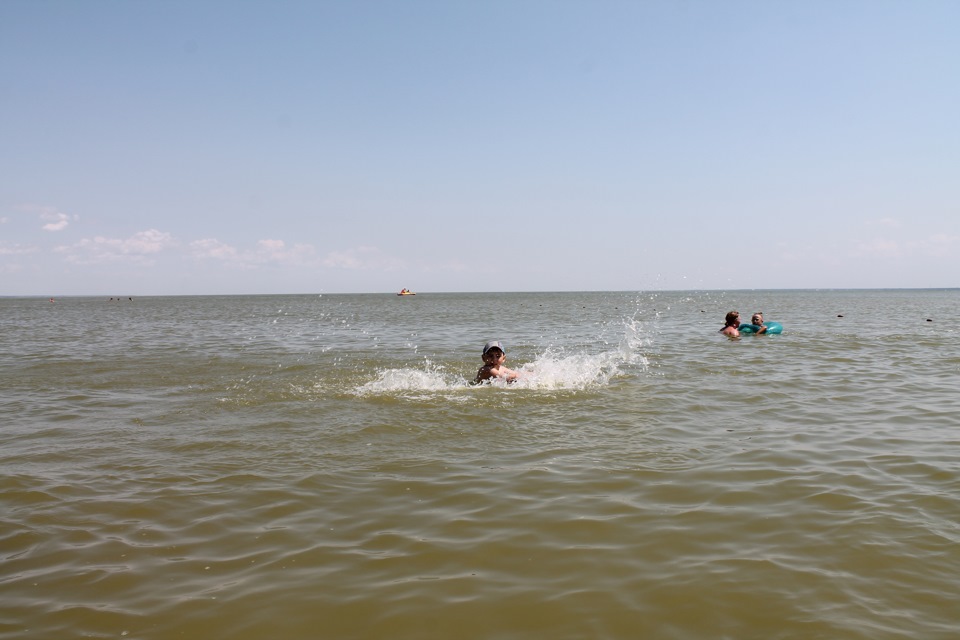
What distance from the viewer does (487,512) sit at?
6059mm

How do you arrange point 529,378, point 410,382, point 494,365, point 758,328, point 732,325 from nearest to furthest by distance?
1. point 494,365
2. point 529,378
3. point 410,382
4. point 732,325
5. point 758,328

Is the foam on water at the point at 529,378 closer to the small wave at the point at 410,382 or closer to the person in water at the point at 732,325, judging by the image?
the small wave at the point at 410,382

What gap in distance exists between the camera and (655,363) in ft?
56.0

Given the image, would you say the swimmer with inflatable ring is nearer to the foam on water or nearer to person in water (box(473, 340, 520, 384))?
the foam on water

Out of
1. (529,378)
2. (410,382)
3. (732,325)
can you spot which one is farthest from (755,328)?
(410,382)

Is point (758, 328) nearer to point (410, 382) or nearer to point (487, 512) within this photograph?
point (410, 382)

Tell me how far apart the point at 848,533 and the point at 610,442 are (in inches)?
136

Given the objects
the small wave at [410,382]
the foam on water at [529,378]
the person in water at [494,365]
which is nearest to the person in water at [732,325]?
the foam on water at [529,378]

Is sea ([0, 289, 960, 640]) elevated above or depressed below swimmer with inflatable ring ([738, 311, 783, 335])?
below

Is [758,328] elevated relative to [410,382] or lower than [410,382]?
elevated

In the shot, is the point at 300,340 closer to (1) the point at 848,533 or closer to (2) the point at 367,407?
(2) the point at 367,407

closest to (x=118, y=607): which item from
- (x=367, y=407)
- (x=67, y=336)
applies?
(x=367, y=407)

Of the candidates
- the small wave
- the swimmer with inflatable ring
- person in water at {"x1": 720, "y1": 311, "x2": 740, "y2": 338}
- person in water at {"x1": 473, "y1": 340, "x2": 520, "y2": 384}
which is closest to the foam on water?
the small wave

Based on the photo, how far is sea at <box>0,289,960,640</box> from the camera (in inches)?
167
